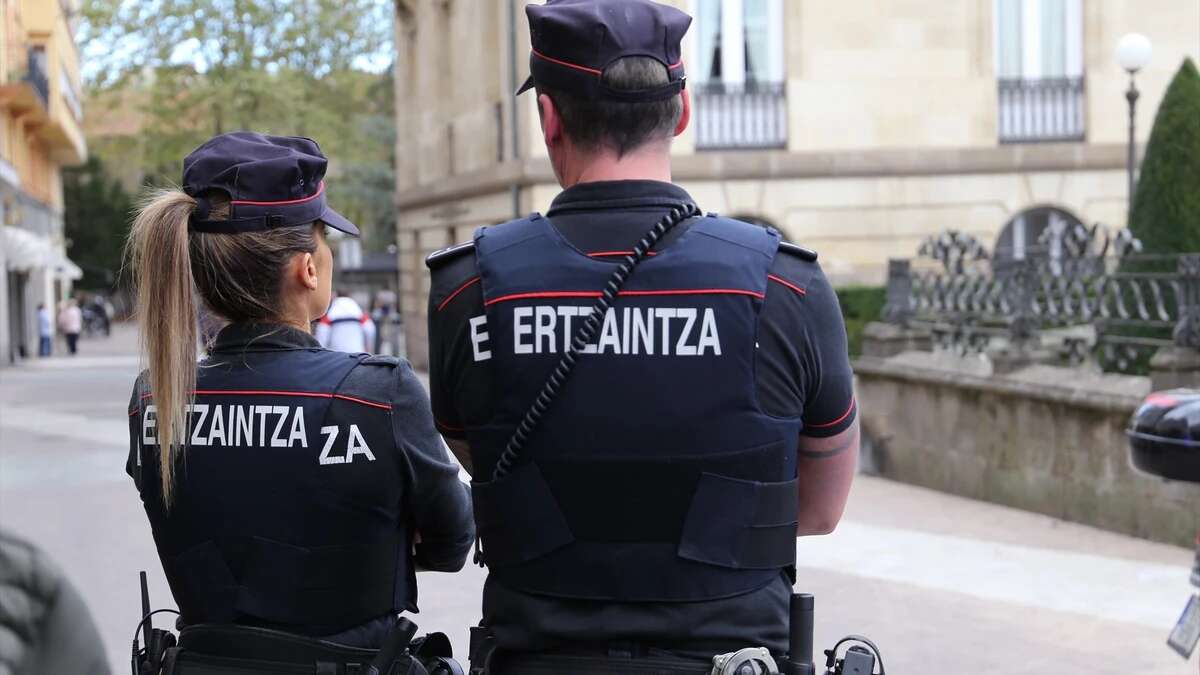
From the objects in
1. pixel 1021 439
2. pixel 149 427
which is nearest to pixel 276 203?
pixel 149 427

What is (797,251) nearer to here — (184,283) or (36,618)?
(184,283)

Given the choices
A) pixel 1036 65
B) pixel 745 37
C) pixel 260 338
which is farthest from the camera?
pixel 1036 65

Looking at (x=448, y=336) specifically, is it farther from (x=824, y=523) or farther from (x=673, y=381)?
(x=824, y=523)

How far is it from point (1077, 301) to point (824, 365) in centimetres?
811

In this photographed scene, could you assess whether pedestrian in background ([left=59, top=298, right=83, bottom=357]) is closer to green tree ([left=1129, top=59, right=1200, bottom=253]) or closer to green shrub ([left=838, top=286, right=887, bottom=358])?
green shrub ([left=838, top=286, right=887, bottom=358])

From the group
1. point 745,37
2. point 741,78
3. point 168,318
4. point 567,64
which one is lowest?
point 168,318

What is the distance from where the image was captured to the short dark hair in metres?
2.58

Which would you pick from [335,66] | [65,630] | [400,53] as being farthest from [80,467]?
[335,66]

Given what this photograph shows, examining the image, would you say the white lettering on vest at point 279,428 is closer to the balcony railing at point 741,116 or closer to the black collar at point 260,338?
the black collar at point 260,338

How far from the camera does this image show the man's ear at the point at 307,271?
3.02 meters

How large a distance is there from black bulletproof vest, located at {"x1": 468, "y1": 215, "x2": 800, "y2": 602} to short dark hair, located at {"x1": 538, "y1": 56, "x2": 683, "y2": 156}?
21cm

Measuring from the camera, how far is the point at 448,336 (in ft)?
8.69

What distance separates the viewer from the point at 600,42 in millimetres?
2568

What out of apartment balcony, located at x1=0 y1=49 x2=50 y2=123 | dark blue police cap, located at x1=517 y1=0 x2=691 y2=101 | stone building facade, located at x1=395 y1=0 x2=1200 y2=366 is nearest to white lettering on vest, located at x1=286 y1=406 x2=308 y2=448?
dark blue police cap, located at x1=517 y1=0 x2=691 y2=101
